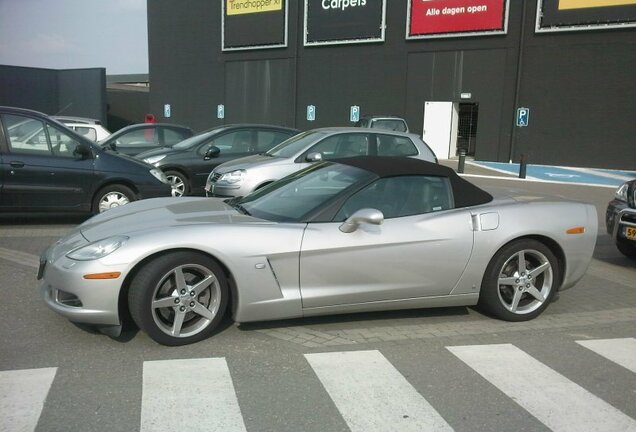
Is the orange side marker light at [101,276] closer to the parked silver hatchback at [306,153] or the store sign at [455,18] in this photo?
the parked silver hatchback at [306,153]

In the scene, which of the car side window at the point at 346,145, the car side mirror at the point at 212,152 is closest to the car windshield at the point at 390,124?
the car side mirror at the point at 212,152

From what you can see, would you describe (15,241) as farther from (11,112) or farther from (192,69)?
(192,69)

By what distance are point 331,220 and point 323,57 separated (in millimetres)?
25889

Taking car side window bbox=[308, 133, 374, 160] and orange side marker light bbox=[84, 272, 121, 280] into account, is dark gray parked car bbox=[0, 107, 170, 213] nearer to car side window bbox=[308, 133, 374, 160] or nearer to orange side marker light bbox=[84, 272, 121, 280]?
car side window bbox=[308, 133, 374, 160]

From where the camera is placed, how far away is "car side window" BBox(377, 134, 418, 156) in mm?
9922

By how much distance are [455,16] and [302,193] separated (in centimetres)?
2212

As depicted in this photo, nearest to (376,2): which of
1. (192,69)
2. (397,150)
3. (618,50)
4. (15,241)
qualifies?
(618,50)

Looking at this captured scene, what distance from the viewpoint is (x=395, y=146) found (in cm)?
1000

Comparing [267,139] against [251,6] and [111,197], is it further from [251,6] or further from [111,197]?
[251,6]

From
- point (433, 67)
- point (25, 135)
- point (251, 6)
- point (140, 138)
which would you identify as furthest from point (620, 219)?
point (251, 6)

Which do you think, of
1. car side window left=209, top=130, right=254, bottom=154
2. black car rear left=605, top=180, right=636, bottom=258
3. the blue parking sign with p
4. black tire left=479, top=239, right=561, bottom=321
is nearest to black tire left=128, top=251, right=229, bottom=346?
black tire left=479, top=239, right=561, bottom=321

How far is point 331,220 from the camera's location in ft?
15.4

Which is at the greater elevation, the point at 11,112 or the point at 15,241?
the point at 11,112

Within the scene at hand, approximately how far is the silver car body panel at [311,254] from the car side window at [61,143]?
3742 mm
